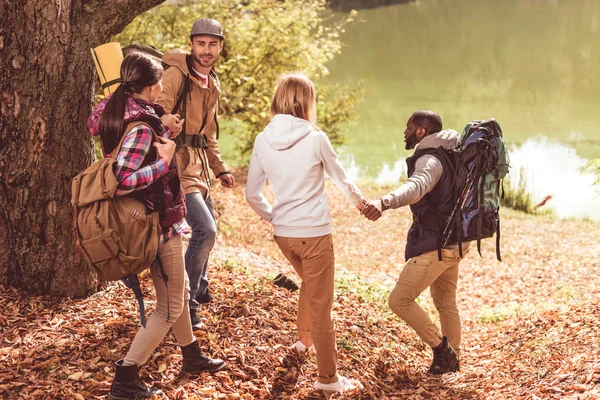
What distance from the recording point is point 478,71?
105 ft

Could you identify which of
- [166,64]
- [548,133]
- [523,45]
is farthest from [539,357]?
[523,45]

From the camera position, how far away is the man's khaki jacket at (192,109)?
427 cm

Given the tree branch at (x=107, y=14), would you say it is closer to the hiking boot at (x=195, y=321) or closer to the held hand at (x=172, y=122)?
the held hand at (x=172, y=122)

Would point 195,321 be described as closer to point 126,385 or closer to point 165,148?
point 126,385

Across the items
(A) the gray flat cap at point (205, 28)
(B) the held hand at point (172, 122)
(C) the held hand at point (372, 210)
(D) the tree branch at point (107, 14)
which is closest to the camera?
(B) the held hand at point (172, 122)

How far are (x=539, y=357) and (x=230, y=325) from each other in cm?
249

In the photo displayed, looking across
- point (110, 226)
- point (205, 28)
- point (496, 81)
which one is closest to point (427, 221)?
point (205, 28)

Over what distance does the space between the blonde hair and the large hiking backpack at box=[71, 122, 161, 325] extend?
852 mm

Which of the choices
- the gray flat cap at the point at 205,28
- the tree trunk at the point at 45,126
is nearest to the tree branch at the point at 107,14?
the tree trunk at the point at 45,126

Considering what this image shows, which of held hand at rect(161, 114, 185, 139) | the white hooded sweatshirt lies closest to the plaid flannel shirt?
held hand at rect(161, 114, 185, 139)

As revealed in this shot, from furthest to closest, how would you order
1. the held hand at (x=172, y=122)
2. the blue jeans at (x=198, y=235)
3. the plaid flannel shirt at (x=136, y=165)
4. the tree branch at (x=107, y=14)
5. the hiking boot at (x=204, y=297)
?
1. the hiking boot at (x=204, y=297)
2. the tree branch at (x=107, y=14)
3. the blue jeans at (x=198, y=235)
4. the held hand at (x=172, y=122)
5. the plaid flannel shirt at (x=136, y=165)

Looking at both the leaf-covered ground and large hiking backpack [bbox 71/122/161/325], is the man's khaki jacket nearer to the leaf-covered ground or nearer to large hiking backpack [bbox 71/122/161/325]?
large hiking backpack [bbox 71/122/161/325]

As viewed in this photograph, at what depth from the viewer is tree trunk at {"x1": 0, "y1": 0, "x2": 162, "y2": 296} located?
4285mm

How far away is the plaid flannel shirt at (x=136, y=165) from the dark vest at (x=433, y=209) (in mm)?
1932
